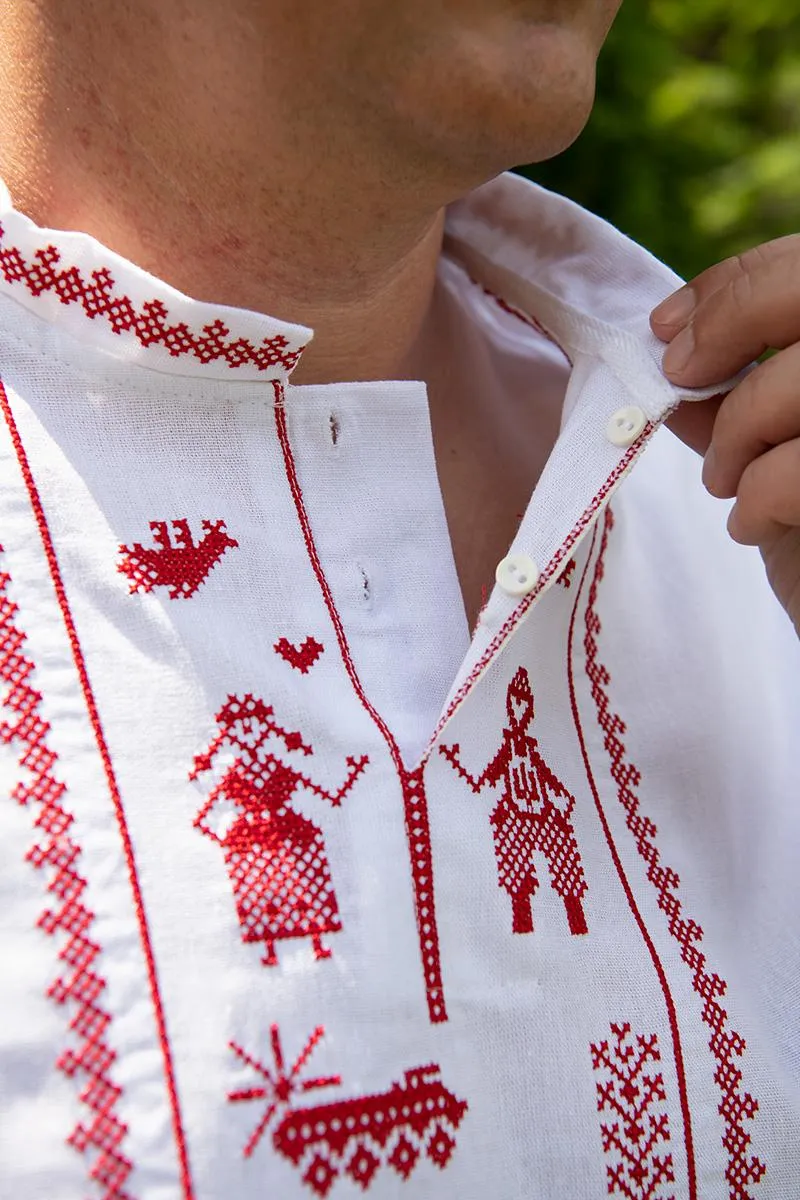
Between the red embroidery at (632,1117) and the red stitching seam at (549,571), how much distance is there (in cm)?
29

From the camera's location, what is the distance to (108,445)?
3.13ft

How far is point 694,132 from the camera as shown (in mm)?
2105

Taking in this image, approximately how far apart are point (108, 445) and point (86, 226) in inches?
7.9

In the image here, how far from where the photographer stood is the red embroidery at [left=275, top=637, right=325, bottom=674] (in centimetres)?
96

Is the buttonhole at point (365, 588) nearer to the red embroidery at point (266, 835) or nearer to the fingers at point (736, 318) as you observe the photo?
the red embroidery at point (266, 835)

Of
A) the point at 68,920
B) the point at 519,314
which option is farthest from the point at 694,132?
the point at 68,920

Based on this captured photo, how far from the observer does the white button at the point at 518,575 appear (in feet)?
3.20

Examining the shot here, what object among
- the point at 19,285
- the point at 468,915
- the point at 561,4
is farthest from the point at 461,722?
the point at 561,4

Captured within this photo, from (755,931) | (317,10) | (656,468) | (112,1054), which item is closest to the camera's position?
(112,1054)

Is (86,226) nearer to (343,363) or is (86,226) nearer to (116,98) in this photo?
(116,98)

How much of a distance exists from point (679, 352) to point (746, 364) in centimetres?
7

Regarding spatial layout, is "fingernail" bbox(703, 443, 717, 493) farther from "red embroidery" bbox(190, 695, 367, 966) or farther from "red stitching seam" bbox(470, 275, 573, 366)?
"red embroidery" bbox(190, 695, 367, 966)

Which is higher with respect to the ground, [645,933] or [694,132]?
[694,132]

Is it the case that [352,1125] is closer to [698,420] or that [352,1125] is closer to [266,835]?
[266,835]
